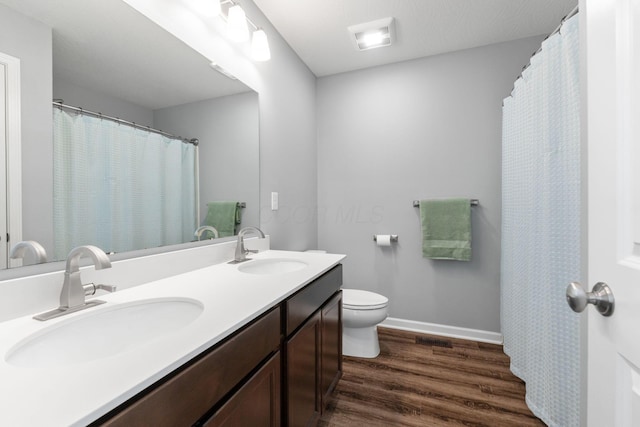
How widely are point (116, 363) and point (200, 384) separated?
0.60ft

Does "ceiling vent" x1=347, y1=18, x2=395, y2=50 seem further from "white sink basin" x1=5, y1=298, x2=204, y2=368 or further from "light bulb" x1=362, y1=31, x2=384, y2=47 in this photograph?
"white sink basin" x1=5, y1=298, x2=204, y2=368

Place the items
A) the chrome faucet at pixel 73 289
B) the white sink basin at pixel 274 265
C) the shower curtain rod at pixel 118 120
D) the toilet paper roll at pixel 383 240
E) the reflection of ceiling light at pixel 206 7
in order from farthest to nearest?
1. the toilet paper roll at pixel 383 240
2. the white sink basin at pixel 274 265
3. the reflection of ceiling light at pixel 206 7
4. the shower curtain rod at pixel 118 120
5. the chrome faucet at pixel 73 289

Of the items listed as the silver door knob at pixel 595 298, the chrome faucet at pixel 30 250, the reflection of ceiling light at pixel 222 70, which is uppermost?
the reflection of ceiling light at pixel 222 70

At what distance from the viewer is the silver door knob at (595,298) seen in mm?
523

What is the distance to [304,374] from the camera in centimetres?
116

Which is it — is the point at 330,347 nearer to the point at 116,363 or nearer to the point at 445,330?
the point at 116,363

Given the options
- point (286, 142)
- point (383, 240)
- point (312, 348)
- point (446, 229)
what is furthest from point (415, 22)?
point (312, 348)

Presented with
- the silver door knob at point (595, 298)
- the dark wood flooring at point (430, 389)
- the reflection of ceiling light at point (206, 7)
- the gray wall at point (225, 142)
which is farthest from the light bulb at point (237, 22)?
the dark wood flooring at point (430, 389)

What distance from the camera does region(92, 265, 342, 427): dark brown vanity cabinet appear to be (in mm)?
551

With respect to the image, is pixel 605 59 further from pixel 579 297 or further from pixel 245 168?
pixel 245 168

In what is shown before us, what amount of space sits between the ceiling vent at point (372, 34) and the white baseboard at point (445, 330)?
7.64ft

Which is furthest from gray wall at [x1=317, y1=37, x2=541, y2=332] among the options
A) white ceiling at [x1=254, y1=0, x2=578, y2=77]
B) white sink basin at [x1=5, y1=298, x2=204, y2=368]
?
white sink basin at [x1=5, y1=298, x2=204, y2=368]

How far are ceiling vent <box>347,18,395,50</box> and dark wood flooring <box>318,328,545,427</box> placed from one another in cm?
239

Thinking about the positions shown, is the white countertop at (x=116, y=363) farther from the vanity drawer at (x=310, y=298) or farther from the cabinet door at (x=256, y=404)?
the cabinet door at (x=256, y=404)
